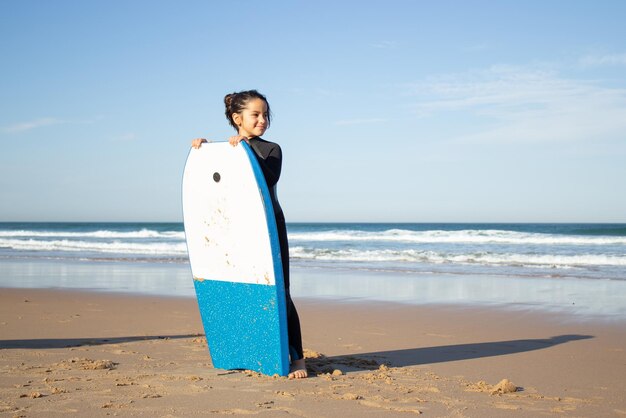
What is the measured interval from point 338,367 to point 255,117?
176 centimetres

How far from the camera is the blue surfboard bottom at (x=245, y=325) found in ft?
12.3

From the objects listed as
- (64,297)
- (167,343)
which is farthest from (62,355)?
(64,297)

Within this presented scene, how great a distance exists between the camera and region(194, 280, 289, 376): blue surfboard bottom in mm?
3764

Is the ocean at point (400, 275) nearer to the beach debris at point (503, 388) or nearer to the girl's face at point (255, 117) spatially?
the beach debris at point (503, 388)

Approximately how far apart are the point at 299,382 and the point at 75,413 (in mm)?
1280

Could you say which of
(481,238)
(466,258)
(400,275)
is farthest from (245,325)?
(481,238)

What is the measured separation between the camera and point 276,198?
3877mm

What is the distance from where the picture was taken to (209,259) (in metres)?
4.04

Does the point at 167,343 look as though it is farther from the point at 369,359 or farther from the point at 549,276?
the point at 549,276

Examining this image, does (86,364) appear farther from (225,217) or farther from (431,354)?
(431,354)

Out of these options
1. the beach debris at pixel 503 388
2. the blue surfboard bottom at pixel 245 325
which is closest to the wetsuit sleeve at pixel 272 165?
the blue surfboard bottom at pixel 245 325

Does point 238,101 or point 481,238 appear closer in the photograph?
point 238,101

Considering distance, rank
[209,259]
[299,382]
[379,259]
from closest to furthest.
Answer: [299,382]
[209,259]
[379,259]

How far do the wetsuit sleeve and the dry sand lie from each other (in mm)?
1214
